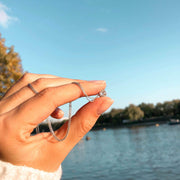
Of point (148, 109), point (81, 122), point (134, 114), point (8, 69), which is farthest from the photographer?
point (148, 109)

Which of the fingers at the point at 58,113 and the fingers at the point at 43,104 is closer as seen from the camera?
the fingers at the point at 43,104

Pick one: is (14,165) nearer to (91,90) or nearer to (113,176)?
(91,90)

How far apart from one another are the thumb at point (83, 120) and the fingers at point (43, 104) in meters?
0.31

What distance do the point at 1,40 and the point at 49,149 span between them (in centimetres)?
1906

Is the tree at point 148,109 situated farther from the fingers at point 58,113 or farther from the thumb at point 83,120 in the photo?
the thumb at point 83,120

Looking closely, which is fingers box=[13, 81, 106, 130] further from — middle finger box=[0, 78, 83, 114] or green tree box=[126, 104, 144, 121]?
green tree box=[126, 104, 144, 121]

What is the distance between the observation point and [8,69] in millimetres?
15891

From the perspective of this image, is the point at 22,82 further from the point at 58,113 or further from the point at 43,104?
the point at 43,104

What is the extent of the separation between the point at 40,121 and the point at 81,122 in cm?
48

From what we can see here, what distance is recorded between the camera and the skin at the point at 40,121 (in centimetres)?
129

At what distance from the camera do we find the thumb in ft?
5.52

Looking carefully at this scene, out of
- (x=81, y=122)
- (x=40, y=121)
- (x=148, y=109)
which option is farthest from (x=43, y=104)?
(x=148, y=109)

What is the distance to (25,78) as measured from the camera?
2.00 metres

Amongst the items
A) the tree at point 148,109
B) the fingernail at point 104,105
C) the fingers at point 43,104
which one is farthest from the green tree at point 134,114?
the fingers at point 43,104
